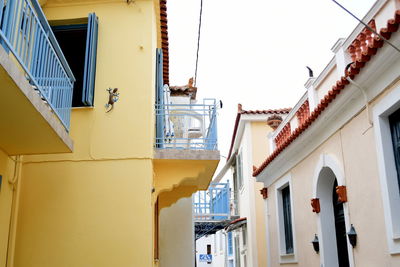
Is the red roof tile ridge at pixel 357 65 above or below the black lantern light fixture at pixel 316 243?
above

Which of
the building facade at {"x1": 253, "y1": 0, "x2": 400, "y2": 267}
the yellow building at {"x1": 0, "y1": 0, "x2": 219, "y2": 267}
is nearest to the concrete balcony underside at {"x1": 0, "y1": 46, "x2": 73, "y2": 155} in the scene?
the yellow building at {"x1": 0, "y1": 0, "x2": 219, "y2": 267}

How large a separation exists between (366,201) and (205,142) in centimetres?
302

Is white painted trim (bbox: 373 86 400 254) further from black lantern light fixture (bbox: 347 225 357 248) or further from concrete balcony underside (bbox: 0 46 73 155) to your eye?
concrete balcony underside (bbox: 0 46 73 155)

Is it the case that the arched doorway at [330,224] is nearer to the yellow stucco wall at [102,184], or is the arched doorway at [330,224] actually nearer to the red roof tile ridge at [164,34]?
the yellow stucco wall at [102,184]

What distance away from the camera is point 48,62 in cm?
652

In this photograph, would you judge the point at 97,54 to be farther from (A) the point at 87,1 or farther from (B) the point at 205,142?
(B) the point at 205,142

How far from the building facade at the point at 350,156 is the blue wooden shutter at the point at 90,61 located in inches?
152

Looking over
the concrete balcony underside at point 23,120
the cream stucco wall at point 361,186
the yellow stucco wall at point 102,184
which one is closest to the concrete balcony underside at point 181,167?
the yellow stucco wall at point 102,184

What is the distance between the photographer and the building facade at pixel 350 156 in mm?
6098

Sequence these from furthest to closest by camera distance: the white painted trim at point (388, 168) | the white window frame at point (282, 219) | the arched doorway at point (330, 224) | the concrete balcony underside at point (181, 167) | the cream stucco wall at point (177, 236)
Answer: the cream stucco wall at point (177, 236) < the white window frame at point (282, 219) < the arched doorway at point (330, 224) < the concrete balcony underside at point (181, 167) < the white painted trim at point (388, 168)

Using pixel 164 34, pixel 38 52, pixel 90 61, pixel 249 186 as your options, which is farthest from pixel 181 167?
pixel 249 186

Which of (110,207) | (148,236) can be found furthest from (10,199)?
(148,236)

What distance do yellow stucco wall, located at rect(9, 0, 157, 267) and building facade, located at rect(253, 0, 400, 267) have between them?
312 cm

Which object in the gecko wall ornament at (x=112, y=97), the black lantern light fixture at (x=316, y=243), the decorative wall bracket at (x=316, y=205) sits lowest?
the black lantern light fixture at (x=316, y=243)
